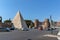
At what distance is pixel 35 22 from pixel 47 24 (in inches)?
555

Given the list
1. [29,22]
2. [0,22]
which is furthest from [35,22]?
[0,22]

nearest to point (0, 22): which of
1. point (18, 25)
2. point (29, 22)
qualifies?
point (18, 25)

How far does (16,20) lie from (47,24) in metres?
29.5

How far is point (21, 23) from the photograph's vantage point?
14750cm

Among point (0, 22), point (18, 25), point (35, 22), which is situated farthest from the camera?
point (35, 22)

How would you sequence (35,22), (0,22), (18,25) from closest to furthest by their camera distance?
(0,22), (18,25), (35,22)

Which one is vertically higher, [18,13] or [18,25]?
[18,13]

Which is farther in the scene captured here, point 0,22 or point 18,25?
point 18,25

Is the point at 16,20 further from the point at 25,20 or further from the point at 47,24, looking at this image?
the point at 47,24

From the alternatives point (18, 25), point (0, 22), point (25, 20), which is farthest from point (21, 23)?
point (0, 22)

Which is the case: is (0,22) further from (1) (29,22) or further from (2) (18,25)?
(1) (29,22)

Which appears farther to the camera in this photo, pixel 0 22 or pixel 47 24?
pixel 47 24

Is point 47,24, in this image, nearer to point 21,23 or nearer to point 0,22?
point 21,23

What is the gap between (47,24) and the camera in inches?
5945
